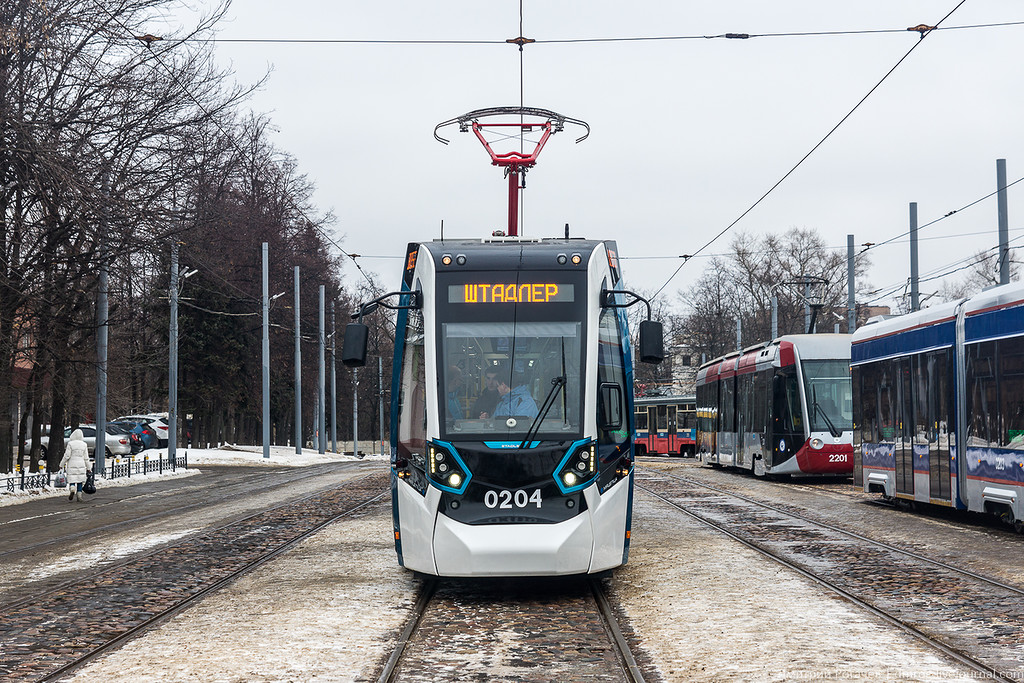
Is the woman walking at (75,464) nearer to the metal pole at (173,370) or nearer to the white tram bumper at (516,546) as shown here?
the metal pole at (173,370)

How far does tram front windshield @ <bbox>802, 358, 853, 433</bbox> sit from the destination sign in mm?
17777

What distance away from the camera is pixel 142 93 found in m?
24.8

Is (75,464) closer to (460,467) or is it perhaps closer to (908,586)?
(460,467)

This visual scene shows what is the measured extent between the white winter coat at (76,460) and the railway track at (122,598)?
26.9 feet

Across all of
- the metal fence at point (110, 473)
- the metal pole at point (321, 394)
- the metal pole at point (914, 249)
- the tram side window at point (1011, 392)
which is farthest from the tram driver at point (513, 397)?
the metal pole at point (321, 394)

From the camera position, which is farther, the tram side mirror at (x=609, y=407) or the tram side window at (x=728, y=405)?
the tram side window at (x=728, y=405)

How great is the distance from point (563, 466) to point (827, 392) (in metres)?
18.5

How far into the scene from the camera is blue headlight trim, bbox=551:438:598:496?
33.2ft

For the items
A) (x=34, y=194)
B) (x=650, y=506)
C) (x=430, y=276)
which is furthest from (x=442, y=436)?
(x=34, y=194)

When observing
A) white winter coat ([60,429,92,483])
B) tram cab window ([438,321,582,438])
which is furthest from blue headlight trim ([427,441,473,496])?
white winter coat ([60,429,92,483])

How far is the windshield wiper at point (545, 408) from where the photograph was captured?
1024 cm

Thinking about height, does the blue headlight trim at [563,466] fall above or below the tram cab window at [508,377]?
below

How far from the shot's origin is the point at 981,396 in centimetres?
1541

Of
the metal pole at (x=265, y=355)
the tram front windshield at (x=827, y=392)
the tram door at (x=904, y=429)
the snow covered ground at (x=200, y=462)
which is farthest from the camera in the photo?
the metal pole at (x=265, y=355)
